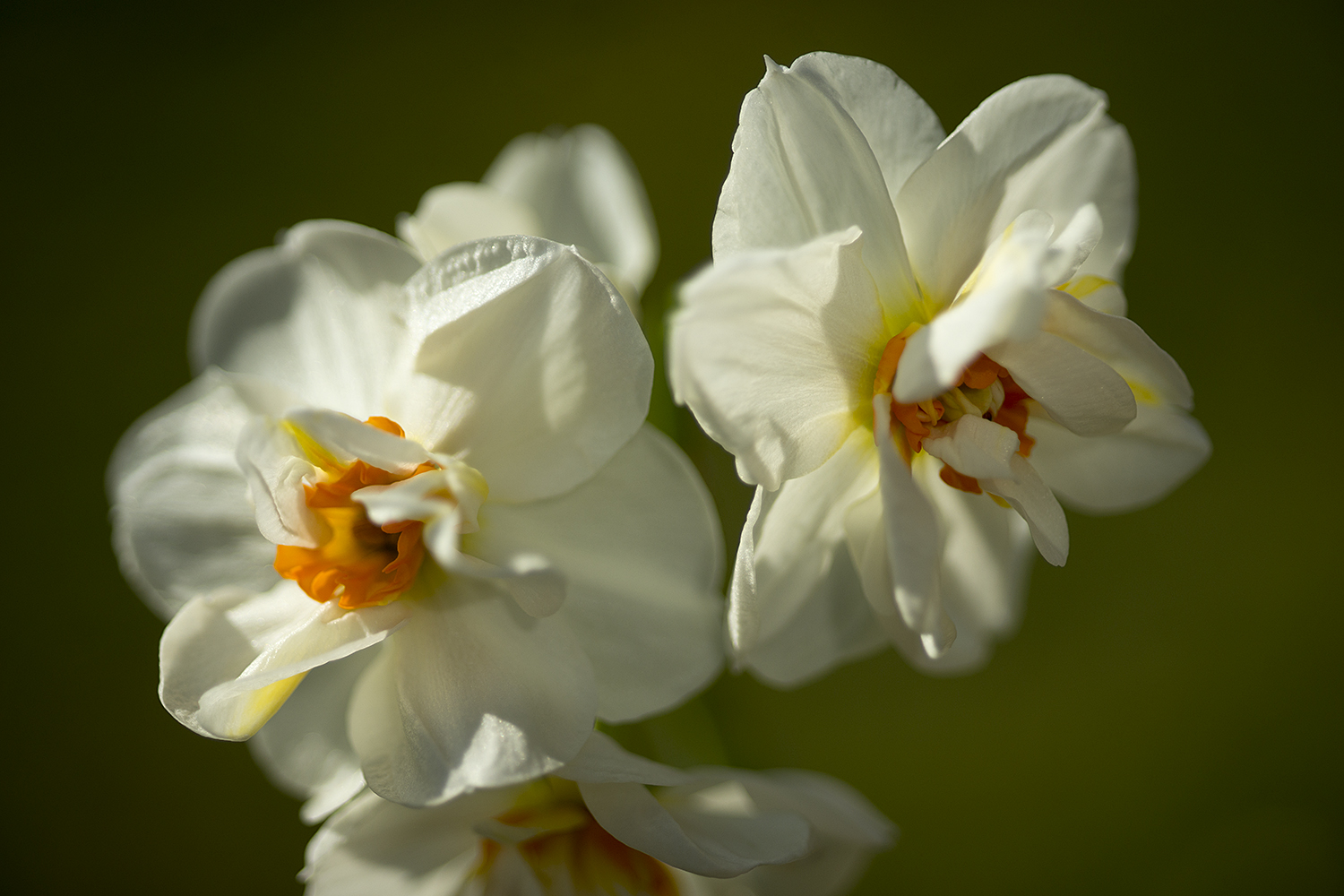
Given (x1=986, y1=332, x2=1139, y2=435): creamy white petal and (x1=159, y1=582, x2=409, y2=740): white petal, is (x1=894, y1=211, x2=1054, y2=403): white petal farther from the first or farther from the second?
(x1=159, y1=582, x2=409, y2=740): white petal

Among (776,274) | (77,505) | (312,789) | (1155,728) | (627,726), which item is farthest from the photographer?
Answer: (77,505)

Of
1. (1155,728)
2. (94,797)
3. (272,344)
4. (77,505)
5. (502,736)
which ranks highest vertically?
(272,344)

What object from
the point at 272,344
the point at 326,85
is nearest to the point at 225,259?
the point at 326,85

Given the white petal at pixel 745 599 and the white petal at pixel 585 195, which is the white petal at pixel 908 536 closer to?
the white petal at pixel 745 599

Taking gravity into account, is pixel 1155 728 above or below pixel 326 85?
below

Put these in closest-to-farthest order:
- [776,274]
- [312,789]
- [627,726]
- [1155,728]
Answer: [776,274]
[312,789]
[627,726]
[1155,728]

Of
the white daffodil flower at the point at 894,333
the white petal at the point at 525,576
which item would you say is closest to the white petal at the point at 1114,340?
the white daffodil flower at the point at 894,333

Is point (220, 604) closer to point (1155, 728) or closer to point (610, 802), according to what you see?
point (610, 802)

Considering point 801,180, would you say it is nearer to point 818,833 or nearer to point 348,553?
point 348,553
